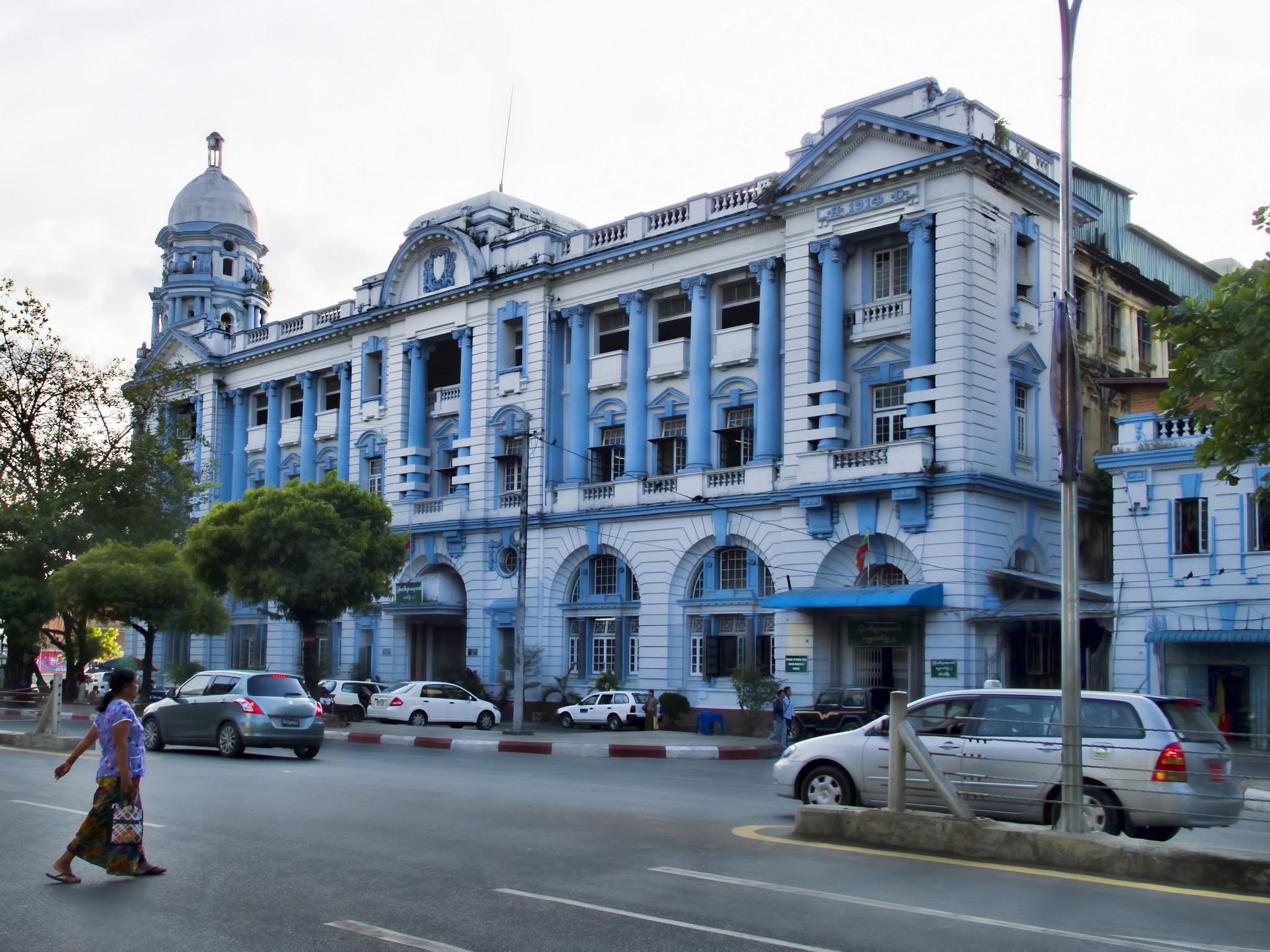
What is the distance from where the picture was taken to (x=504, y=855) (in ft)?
35.1

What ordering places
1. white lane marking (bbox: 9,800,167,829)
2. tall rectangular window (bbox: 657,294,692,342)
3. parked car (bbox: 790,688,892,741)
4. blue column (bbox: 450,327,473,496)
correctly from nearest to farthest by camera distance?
white lane marking (bbox: 9,800,167,829)
parked car (bbox: 790,688,892,741)
tall rectangular window (bbox: 657,294,692,342)
blue column (bbox: 450,327,473,496)

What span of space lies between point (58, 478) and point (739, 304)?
24.2 meters

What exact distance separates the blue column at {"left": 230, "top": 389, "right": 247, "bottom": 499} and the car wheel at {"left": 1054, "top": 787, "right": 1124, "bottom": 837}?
44.4 metres

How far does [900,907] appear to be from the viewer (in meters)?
8.72

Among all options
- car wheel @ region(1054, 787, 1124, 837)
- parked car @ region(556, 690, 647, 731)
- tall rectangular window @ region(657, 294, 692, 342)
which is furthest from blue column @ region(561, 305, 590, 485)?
car wheel @ region(1054, 787, 1124, 837)

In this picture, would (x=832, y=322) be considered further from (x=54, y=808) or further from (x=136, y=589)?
(x=54, y=808)

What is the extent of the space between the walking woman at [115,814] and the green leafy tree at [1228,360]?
38.8 ft

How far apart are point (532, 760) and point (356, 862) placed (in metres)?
14.3

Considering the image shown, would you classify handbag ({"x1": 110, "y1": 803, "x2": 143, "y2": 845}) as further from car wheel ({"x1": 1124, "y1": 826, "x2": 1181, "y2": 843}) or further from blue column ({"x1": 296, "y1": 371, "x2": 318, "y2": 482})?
blue column ({"x1": 296, "y1": 371, "x2": 318, "y2": 482})

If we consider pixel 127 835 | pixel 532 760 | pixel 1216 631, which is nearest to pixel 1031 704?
pixel 127 835

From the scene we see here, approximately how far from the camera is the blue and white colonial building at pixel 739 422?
31391 mm

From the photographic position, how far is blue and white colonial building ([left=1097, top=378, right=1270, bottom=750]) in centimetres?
2642

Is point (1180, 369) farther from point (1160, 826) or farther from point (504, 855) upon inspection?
point (504, 855)

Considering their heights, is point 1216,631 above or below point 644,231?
below
